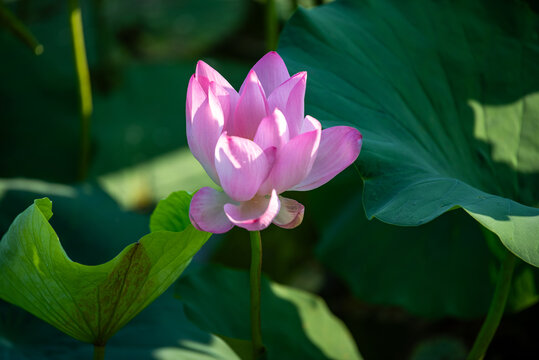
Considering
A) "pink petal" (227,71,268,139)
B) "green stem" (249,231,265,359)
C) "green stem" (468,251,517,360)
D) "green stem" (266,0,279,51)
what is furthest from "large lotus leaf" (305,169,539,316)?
"pink petal" (227,71,268,139)

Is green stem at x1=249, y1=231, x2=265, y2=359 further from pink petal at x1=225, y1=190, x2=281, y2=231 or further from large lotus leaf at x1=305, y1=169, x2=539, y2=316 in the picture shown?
large lotus leaf at x1=305, y1=169, x2=539, y2=316

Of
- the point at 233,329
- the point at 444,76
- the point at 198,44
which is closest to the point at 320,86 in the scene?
the point at 444,76

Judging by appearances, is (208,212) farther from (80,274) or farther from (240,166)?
(80,274)

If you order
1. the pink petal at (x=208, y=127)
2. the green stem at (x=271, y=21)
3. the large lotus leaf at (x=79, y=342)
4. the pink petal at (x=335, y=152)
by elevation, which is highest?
the pink petal at (x=208, y=127)

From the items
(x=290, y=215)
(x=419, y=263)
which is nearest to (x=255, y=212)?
(x=290, y=215)

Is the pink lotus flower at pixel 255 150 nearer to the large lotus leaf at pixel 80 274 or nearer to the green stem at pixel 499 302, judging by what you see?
the large lotus leaf at pixel 80 274

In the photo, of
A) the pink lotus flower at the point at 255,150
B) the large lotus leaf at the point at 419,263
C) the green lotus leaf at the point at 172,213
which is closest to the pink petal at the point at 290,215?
the pink lotus flower at the point at 255,150
